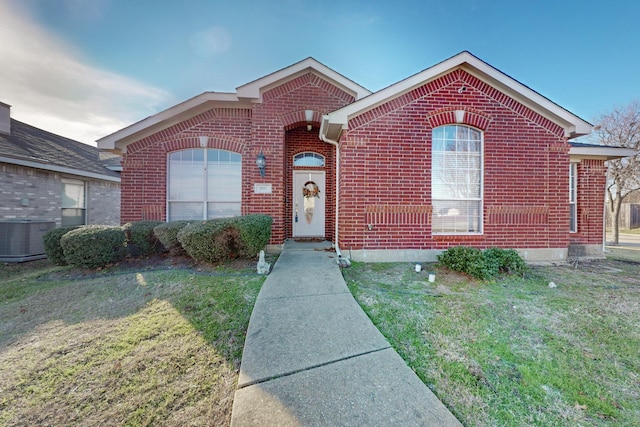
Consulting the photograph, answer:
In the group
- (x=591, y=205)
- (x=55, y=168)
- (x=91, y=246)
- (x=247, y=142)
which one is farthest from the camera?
(x=55, y=168)

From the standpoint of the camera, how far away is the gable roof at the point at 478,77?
5.86 m

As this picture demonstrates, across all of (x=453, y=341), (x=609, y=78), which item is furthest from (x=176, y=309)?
(x=609, y=78)

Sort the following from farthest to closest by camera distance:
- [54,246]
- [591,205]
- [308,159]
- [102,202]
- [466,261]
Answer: [102,202] → [308,159] → [591,205] → [54,246] → [466,261]

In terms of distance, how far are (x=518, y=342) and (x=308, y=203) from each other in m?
6.51

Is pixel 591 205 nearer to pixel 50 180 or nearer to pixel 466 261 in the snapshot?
pixel 466 261

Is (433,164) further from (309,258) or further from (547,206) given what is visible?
(309,258)

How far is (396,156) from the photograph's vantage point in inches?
240

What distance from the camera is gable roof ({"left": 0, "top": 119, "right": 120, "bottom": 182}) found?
8188 millimetres

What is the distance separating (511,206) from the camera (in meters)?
6.34

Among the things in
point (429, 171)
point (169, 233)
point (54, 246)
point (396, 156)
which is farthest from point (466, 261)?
point (54, 246)

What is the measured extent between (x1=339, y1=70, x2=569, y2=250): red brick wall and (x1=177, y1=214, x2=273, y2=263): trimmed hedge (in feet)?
6.87

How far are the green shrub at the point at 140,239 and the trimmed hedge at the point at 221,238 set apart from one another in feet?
5.03

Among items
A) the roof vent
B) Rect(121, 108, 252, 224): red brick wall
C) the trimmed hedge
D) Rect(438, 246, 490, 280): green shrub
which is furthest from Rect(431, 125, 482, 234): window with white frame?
the roof vent

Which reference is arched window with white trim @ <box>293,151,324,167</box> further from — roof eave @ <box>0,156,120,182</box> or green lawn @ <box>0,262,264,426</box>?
roof eave @ <box>0,156,120,182</box>
